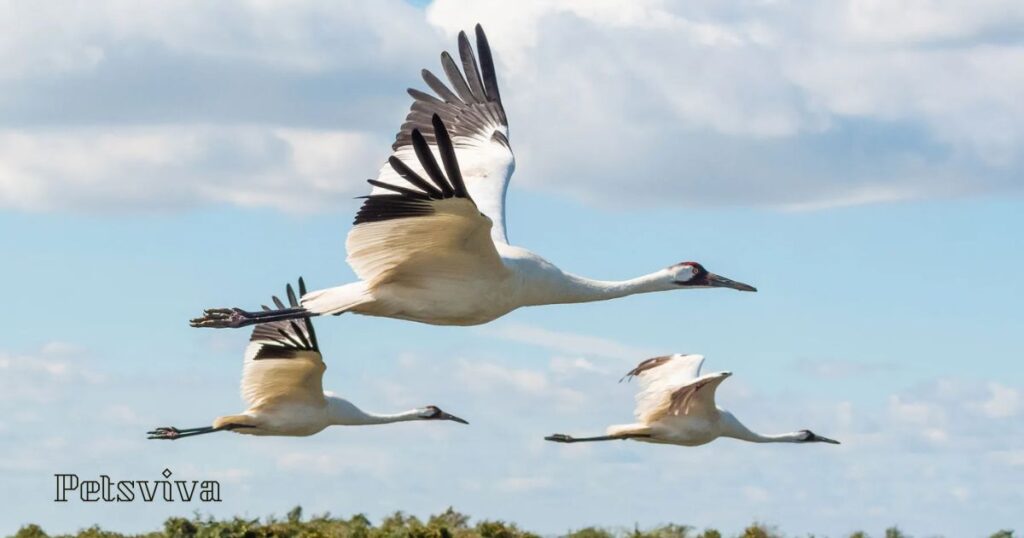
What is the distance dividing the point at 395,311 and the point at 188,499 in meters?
3.59

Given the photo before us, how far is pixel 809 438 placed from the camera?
2542 cm

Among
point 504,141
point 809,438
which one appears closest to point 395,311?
point 504,141

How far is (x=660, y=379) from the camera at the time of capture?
22297mm

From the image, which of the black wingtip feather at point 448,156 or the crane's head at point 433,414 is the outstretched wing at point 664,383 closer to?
the crane's head at point 433,414

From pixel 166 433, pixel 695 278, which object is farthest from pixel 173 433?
pixel 695 278

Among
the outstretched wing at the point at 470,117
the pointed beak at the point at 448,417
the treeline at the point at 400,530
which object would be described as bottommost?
the treeline at the point at 400,530

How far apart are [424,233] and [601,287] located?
9.47 ft

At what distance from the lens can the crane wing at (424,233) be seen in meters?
14.6

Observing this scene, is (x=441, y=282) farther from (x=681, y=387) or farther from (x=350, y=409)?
(x=350, y=409)

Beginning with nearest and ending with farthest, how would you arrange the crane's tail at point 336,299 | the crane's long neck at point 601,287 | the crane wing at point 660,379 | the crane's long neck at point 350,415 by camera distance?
the crane's tail at point 336,299 → the crane's long neck at point 601,287 → the crane wing at point 660,379 → the crane's long neck at point 350,415

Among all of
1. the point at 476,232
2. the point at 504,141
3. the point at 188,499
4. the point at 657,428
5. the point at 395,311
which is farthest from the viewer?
the point at 657,428

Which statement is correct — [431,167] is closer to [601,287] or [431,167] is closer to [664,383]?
[601,287]

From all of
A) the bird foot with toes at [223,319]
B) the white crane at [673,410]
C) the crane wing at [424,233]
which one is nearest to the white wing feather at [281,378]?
the bird foot with toes at [223,319]

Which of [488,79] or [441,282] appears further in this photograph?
[488,79]
